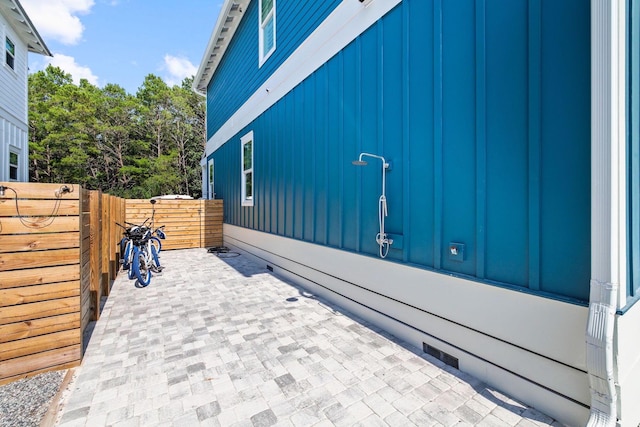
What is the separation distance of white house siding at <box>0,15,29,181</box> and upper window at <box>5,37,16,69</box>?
12 cm

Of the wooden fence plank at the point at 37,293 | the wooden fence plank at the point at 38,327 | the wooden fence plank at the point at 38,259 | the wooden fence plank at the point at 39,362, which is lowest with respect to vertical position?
the wooden fence plank at the point at 39,362

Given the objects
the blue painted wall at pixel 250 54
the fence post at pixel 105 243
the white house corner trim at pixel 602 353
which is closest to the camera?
the white house corner trim at pixel 602 353

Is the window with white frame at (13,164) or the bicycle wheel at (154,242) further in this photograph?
the window with white frame at (13,164)

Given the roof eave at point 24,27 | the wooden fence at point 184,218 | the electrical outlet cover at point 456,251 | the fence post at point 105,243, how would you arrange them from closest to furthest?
1. the electrical outlet cover at point 456,251
2. the fence post at point 105,243
3. the roof eave at point 24,27
4. the wooden fence at point 184,218

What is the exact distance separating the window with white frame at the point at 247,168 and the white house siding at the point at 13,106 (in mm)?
6699

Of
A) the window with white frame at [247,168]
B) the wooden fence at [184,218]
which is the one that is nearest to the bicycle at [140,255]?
the window with white frame at [247,168]

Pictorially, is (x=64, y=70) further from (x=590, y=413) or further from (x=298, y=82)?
(x=590, y=413)

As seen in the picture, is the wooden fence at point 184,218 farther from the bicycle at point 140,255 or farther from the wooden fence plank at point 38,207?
the wooden fence plank at point 38,207

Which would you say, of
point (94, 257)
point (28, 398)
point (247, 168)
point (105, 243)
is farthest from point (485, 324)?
point (247, 168)

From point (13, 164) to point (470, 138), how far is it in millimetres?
12386

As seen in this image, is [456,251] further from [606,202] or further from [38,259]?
[38,259]

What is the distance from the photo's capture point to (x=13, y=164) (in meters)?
8.78

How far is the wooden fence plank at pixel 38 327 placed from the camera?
211 cm

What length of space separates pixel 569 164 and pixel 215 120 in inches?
438
